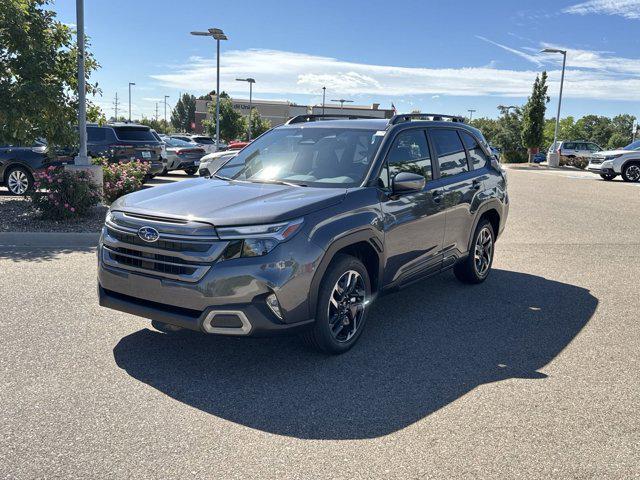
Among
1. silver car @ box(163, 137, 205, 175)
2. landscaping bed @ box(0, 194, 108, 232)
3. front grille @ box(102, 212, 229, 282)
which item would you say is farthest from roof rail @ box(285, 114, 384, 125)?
silver car @ box(163, 137, 205, 175)

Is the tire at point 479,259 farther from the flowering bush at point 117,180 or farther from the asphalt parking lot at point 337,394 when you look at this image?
the flowering bush at point 117,180

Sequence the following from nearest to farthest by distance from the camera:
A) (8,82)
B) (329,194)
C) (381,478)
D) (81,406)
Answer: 1. (381,478)
2. (81,406)
3. (329,194)
4. (8,82)

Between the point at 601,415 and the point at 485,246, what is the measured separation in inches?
134

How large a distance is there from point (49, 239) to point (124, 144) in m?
7.91

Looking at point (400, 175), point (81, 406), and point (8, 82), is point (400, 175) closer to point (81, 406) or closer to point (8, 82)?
point (81, 406)

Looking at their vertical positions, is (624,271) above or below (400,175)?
below

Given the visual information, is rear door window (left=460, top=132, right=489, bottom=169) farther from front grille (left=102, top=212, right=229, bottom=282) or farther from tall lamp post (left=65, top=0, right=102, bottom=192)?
tall lamp post (left=65, top=0, right=102, bottom=192)

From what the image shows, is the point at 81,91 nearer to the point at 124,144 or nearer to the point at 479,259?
the point at 124,144

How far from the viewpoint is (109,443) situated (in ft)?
10.5

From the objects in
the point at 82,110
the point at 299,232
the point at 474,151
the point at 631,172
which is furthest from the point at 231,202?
the point at 631,172

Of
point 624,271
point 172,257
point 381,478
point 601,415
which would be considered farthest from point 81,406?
point 624,271

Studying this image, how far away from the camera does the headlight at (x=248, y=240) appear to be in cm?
386

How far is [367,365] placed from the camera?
441 cm

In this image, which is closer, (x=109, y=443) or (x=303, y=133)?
(x=109, y=443)
